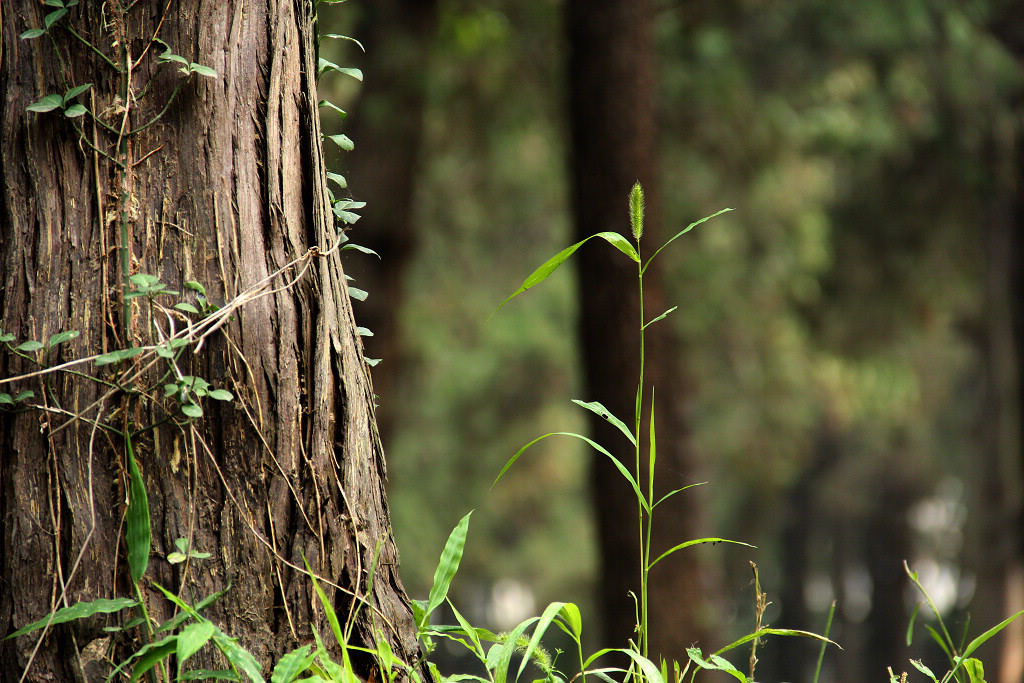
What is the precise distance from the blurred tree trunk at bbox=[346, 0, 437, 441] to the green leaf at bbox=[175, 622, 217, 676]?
544cm

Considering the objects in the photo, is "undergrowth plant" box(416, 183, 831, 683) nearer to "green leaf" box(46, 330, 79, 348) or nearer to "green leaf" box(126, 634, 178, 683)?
"green leaf" box(126, 634, 178, 683)

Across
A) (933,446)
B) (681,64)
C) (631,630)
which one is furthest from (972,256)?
(933,446)

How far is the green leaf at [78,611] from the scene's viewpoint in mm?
1209

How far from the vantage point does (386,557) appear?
1523 mm

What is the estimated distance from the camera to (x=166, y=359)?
1.35 meters

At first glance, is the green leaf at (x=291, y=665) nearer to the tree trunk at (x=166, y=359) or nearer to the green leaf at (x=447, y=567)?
the tree trunk at (x=166, y=359)

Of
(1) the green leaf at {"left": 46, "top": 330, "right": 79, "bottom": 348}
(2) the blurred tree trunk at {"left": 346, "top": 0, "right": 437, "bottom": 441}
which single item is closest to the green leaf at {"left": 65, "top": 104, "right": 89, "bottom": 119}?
(1) the green leaf at {"left": 46, "top": 330, "right": 79, "bottom": 348}

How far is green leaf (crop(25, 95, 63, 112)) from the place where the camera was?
1.33 meters

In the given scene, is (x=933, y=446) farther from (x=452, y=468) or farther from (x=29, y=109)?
(x=29, y=109)

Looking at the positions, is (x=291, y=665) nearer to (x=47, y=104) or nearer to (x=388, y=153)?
(x=47, y=104)

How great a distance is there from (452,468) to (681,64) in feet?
28.9

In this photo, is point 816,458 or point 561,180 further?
point 816,458

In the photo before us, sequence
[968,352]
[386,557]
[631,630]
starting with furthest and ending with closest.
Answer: [968,352] → [631,630] → [386,557]

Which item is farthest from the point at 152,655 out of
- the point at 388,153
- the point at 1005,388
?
the point at 1005,388
